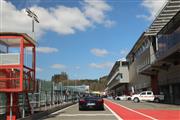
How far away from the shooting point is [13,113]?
1966cm

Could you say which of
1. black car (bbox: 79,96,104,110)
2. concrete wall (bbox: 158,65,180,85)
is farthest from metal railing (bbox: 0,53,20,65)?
concrete wall (bbox: 158,65,180,85)

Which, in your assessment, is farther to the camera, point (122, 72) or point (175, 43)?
point (122, 72)

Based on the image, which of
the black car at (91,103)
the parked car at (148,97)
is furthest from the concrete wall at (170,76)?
the black car at (91,103)

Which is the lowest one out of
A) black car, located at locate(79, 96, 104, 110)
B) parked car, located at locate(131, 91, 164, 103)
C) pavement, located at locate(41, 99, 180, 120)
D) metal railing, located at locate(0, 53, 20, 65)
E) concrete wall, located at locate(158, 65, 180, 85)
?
pavement, located at locate(41, 99, 180, 120)

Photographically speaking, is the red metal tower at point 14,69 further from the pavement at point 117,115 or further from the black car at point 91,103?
the black car at point 91,103

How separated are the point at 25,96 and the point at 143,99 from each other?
45.2 metres

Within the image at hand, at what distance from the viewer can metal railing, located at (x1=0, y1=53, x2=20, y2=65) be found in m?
18.7

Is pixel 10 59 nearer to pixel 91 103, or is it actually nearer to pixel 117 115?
pixel 117 115

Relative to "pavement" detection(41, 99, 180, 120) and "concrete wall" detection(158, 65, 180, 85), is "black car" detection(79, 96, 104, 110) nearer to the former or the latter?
"pavement" detection(41, 99, 180, 120)

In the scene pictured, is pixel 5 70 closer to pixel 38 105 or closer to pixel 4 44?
pixel 4 44

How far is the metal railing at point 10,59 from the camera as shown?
18.7 metres

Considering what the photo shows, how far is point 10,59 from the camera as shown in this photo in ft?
61.5

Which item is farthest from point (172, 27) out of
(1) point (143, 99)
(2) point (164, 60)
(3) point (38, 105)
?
(3) point (38, 105)

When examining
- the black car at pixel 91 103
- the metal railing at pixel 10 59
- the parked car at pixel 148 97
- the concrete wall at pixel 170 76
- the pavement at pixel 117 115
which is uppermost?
the concrete wall at pixel 170 76
